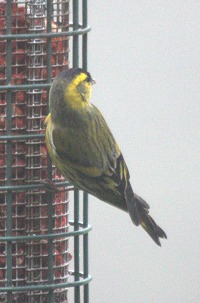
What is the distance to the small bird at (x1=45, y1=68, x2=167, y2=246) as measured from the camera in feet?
25.2

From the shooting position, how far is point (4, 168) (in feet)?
25.6

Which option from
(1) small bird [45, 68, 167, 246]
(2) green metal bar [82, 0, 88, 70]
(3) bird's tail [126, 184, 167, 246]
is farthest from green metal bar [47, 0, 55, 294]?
(3) bird's tail [126, 184, 167, 246]

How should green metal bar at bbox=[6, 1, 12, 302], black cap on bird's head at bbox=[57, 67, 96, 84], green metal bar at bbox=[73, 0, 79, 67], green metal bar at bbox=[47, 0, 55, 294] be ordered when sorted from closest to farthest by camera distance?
black cap on bird's head at bbox=[57, 67, 96, 84] → green metal bar at bbox=[6, 1, 12, 302] → green metal bar at bbox=[47, 0, 55, 294] → green metal bar at bbox=[73, 0, 79, 67]

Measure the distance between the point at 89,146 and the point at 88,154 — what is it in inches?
2.0

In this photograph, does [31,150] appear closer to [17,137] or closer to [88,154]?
[17,137]

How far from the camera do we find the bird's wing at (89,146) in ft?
25.5

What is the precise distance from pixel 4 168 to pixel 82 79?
80 centimetres

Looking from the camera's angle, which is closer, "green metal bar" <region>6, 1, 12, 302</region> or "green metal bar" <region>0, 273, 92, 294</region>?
"green metal bar" <region>6, 1, 12, 302</region>

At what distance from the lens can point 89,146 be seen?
7.80 meters

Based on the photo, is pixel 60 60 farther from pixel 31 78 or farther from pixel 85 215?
pixel 85 215

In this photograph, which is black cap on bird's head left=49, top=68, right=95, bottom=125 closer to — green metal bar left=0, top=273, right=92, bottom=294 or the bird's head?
the bird's head

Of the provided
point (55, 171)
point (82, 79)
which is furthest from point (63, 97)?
point (55, 171)

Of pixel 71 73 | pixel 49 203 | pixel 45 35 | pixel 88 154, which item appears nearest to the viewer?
pixel 71 73

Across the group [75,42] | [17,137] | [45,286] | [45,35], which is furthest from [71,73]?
[45,286]
